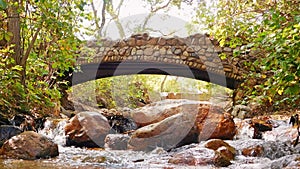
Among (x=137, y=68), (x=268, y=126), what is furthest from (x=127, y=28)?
(x=268, y=126)

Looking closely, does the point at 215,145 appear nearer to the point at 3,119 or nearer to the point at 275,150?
the point at 275,150

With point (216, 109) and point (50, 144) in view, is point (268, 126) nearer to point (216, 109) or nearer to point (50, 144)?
point (216, 109)

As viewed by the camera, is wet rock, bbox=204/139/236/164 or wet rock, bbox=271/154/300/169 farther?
wet rock, bbox=204/139/236/164

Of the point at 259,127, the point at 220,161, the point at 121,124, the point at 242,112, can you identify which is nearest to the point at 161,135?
the point at 220,161

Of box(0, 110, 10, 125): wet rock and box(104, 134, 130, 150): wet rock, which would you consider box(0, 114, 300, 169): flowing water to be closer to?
box(104, 134, 130, 150): wet rock

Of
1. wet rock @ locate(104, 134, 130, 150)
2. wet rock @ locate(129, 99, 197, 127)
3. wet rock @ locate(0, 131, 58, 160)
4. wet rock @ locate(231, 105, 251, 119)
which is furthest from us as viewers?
wet rock @ locate(231, 105, 251, 119)

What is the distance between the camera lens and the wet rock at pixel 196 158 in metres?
3.37

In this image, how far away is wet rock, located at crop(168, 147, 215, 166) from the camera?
11.0ft

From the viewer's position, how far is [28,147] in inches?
135

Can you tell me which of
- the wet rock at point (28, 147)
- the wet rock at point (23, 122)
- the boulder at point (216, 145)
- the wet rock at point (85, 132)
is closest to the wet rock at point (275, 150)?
the boulder at point (216, 145)

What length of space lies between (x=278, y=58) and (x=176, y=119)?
283 cm

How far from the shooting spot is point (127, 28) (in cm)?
1808

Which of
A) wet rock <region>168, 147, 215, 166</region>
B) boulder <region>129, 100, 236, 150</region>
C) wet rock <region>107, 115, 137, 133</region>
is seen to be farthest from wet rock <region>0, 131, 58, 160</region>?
wet rock <region>107, 115, 137, 133</region>

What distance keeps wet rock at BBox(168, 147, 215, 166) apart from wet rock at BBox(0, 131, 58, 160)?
1324mm
